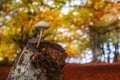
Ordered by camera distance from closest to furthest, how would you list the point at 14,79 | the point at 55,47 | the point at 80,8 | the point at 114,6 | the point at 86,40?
1. the point at 14,79
2. the point at 55,47
3. the point at 80,8
4. the point at 114,6
5. the point at 86,40

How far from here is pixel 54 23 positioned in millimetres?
7582

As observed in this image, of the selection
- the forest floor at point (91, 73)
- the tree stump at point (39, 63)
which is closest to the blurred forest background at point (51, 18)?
the forest floor at point (91, 73)

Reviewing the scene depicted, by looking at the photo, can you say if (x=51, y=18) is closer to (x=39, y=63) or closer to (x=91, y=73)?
(x=91, y=73)

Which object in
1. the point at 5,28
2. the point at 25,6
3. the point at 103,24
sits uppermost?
the point at 25,6

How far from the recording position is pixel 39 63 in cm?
304

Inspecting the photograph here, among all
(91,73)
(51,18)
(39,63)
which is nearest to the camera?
(39,63)

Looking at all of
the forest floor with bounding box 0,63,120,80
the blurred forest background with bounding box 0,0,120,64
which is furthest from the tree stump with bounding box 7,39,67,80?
the blurred forest background with bounding box 0,0,120,64

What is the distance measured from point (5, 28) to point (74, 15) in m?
1.95

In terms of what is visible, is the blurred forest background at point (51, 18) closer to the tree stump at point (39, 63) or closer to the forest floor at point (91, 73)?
the forest floor at point (91, 73)

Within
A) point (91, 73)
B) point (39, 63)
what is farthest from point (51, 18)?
point (39, 63)

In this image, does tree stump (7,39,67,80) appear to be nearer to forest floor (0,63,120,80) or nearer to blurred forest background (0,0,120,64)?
forest floor (0,63,120,80)

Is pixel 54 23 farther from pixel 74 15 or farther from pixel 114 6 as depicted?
pixel 114 6

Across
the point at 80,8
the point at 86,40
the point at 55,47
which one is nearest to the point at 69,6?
the point at 80,8

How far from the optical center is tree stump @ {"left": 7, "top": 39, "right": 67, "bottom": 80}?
2.96 m
